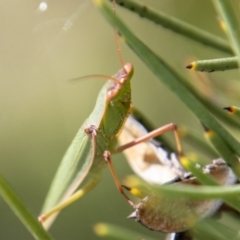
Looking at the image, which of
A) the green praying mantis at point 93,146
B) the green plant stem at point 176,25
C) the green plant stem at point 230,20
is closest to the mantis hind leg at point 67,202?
the green praying mantis at point 93,146

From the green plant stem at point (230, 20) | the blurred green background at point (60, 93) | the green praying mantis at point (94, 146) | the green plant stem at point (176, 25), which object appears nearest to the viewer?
the green plant stem at point (230, 20)

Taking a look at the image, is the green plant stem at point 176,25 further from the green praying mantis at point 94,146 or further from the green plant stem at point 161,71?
the green praying mantis at point 94,146

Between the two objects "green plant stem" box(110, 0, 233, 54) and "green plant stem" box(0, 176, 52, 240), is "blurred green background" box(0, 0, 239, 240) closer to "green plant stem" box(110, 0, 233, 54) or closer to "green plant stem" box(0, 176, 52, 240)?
"green plant stem" box(110, 0, 233, 54)

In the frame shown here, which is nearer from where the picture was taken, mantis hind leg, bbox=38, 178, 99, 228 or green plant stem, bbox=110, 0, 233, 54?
green plant stem, bbox=110, 0, 233, 54

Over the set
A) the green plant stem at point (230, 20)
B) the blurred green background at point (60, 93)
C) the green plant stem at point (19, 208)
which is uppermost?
the green plant stem at point (230, 20)

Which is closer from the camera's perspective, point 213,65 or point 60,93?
point 213,65

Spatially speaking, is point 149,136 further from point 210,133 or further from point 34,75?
point 34,75

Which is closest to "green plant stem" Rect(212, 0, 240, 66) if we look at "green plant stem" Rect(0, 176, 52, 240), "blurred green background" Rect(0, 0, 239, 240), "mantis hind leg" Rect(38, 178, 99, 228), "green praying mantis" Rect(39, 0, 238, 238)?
"green plant stem" Rect(0, 176, 52, 240)

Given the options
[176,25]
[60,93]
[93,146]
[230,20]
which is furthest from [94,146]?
[60,93]

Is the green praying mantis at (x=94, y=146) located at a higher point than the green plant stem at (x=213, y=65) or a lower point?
lower

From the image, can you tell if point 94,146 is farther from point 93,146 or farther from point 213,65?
point 213,65
